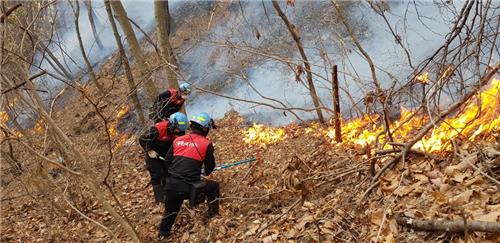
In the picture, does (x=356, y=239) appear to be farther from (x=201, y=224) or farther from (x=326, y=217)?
→ (x=201, y=224)

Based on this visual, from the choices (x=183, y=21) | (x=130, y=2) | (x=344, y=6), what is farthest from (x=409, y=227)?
(x=130, y=2)

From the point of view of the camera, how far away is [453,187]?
3869 millimetres

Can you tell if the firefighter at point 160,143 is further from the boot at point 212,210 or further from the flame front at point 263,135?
the flame front at point 263,135

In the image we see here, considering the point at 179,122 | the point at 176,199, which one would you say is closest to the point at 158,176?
the point at 179,122

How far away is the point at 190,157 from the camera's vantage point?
6133 mm

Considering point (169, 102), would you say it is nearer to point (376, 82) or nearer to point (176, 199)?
point (176, 199)

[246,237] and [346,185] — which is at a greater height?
[346,185]

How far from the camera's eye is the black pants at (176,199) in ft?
19.9

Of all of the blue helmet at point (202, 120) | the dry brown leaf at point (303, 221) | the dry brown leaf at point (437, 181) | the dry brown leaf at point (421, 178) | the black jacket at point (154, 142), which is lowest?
the dry brown leaf at point (303, 221)

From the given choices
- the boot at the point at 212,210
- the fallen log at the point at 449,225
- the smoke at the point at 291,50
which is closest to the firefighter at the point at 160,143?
the boot at the point at 212,210

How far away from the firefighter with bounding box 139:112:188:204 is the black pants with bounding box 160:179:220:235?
3.17 feet

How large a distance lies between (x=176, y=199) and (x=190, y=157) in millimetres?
638

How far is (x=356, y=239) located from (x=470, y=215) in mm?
1028

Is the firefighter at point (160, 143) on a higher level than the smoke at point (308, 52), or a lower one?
lower
